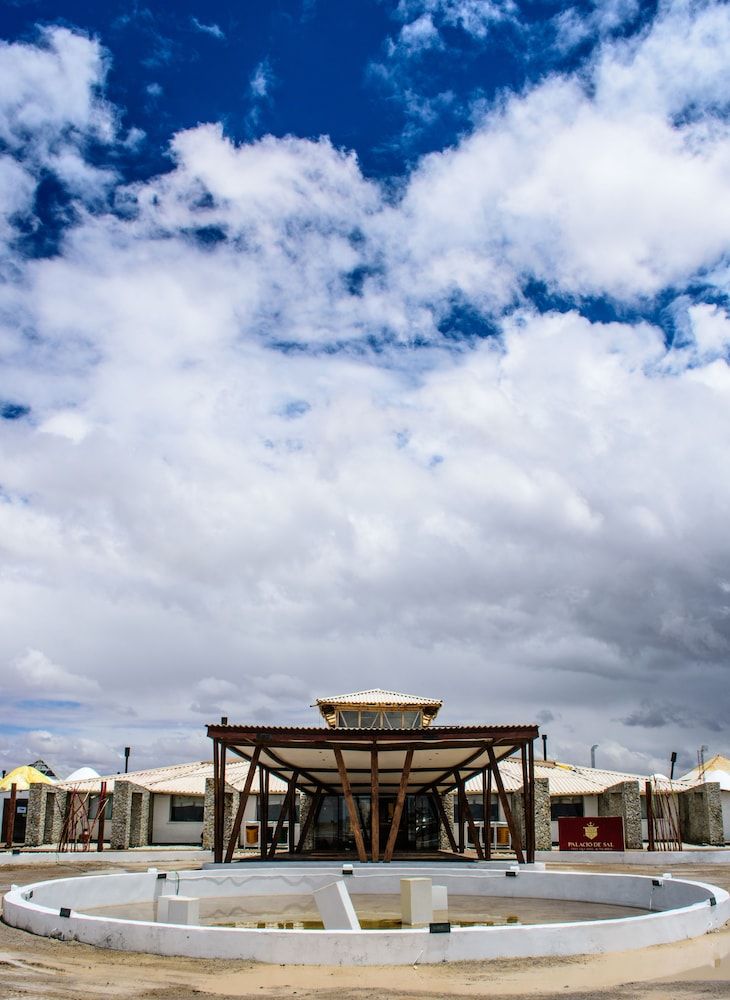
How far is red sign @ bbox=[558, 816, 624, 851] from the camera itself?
1356 inches

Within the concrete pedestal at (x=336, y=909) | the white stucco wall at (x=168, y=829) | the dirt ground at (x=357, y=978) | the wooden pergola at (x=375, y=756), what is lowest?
the white stucco wall at (x=168, y=829)

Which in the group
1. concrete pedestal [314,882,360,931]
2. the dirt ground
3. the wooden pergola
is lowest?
the dirt ground

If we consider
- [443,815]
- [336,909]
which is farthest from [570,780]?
[336,909]

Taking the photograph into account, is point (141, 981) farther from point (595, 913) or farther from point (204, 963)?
point (595, 913)

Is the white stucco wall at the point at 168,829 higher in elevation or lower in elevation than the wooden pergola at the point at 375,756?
lower

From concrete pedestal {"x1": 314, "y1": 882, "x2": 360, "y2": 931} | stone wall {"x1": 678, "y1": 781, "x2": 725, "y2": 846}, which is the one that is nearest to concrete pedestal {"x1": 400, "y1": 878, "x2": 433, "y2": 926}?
concrete pedestal {"x1": 314, "y1": 882, "x2": 360, "y2": 931}

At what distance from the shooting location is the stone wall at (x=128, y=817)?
38938mm

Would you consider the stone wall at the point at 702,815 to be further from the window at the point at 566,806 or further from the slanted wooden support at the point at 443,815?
the slanted wooden support at the point at 443,815

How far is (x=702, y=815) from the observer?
4156 cm

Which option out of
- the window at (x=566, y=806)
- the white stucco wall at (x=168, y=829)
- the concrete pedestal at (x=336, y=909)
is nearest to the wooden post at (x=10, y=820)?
the white stucco wall at (x=168, y=829)

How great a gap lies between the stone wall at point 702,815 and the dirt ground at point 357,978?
3183 centimetres

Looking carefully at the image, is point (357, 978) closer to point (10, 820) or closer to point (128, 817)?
point (128, 817)

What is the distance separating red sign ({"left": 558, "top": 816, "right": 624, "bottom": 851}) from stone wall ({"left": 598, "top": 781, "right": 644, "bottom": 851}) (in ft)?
12.1

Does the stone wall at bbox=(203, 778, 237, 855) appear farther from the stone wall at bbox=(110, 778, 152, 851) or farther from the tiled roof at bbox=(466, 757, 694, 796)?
the tiled roof at bbox=(466, 757, 694, 796)
